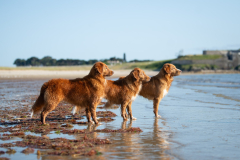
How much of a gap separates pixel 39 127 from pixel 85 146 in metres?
2.78

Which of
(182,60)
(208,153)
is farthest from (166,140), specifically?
(182,60)

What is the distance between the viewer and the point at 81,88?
31.5ft

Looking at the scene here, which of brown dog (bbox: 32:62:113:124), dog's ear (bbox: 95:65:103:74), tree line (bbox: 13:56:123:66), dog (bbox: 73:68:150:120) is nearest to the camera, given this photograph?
brown dog (bbox: 32:62:113:124)

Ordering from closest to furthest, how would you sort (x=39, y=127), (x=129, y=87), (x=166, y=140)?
(x=166, y=140), (x=39, y=127), (x=129, y=87)

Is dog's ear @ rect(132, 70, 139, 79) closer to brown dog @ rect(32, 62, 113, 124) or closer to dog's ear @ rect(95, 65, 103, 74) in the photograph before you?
brown dog @ rect(32, 62, 113, 124)

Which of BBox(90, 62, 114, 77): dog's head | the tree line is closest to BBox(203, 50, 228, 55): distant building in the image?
the tree line

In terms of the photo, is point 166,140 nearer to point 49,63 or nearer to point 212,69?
point 212,69

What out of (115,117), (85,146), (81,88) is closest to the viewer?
(85,146)

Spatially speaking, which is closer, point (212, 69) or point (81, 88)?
point (81, 88)

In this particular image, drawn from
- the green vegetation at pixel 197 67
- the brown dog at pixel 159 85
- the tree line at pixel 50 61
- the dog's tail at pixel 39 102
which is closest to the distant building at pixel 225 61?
the green vegetation at pixel 197 67

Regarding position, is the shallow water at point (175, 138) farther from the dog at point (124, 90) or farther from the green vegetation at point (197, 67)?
the green vegetation at point (197, 67)

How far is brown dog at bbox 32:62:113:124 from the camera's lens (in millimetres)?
9125

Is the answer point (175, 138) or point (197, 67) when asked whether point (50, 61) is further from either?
point (175, 138)

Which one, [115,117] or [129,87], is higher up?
[129,87]
